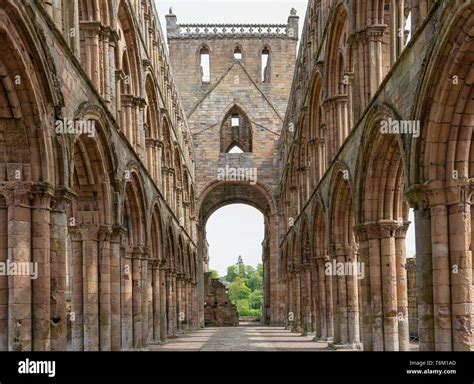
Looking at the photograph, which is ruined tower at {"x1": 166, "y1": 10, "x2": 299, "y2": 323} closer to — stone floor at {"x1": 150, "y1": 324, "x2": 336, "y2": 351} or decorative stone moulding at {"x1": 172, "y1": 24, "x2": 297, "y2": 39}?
decorative stone moulding at {"x1": 172, "y1": 24, "x2": 297, "y2": 39}

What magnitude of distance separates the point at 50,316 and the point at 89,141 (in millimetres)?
4975

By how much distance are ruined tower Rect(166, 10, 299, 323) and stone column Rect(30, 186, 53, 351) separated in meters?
35.5

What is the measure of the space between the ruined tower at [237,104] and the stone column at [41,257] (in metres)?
35.5

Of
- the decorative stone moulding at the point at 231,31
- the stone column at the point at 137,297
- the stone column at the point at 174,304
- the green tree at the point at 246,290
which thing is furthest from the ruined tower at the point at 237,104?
the green tree at the point at 246,290

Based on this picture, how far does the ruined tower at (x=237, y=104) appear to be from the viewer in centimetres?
4819

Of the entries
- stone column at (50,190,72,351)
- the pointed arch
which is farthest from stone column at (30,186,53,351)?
the pointed arch

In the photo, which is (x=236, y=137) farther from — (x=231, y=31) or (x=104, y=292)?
(x=104, y=292)

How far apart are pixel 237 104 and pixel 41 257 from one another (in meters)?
37.2

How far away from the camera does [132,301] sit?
23375 millimetres

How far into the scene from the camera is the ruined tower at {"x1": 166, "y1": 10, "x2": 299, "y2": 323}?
4819 cm

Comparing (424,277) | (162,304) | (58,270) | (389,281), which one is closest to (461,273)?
(424,277)

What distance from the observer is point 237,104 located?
1919 inches
